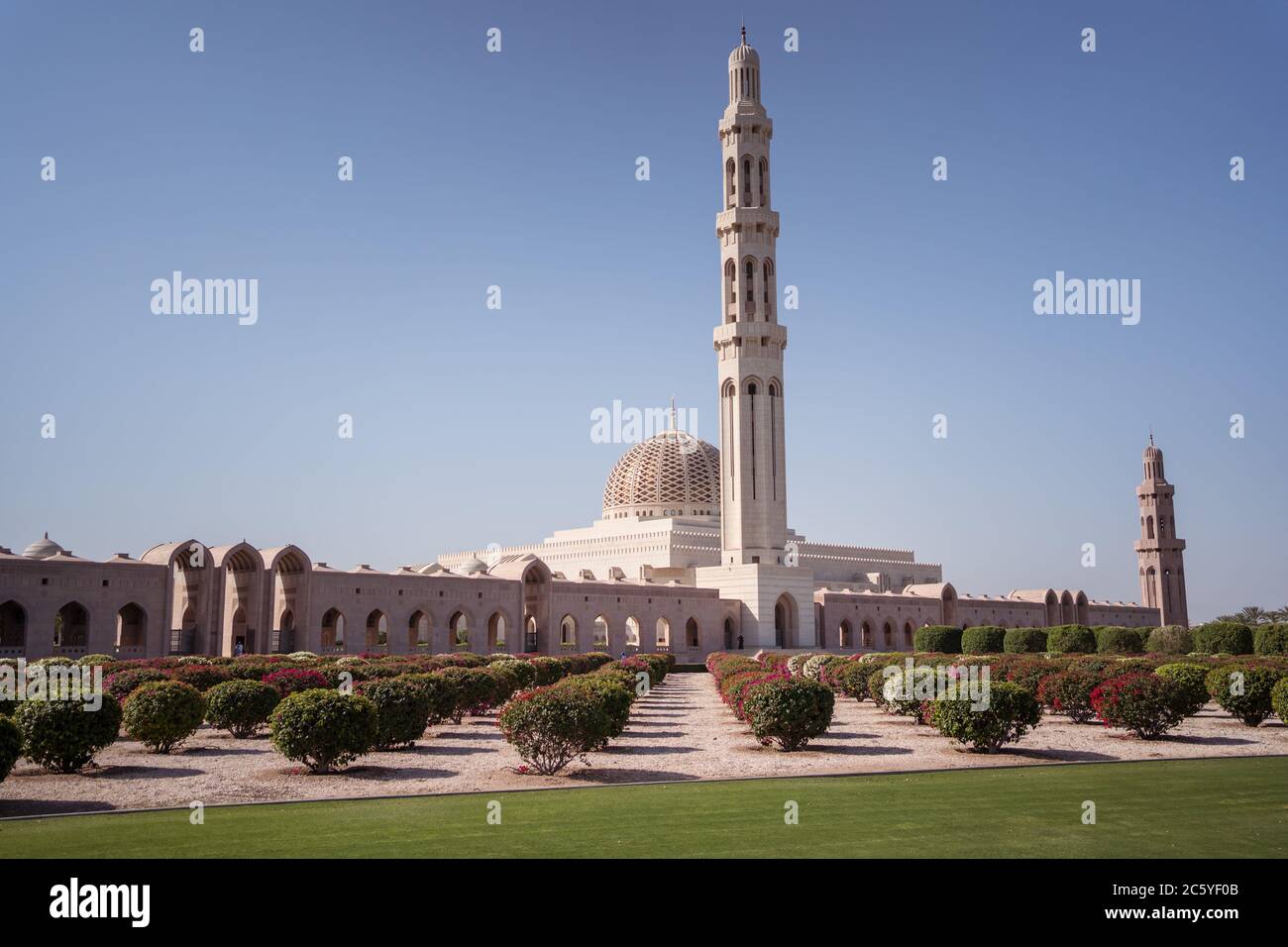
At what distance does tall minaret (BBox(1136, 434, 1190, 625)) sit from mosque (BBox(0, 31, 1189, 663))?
89 millimetres

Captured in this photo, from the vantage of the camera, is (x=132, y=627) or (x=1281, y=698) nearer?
(x=1281, y=698)

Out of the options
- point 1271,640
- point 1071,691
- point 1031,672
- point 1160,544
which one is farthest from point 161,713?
point 1160,544

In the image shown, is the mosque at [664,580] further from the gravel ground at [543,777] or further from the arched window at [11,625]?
the gravel ground at [543,777]

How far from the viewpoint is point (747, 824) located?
26.0 ft

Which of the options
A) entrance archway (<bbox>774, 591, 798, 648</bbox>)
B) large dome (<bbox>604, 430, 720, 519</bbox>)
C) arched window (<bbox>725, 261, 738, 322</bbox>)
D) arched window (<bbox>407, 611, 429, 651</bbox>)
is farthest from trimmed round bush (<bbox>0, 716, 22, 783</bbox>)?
large dome (<bbox>604, 430, 720, 519</bbox>)

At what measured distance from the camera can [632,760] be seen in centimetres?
1270

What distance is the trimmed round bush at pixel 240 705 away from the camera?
14.4 m

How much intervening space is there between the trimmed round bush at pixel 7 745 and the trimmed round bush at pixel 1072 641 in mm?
33252

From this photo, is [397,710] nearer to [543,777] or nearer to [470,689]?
[543,777]

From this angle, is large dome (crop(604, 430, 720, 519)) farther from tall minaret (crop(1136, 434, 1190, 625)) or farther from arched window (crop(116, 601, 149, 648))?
arched window (crop(116, 601, 149, 648))

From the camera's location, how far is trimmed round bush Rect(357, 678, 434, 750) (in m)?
13.1

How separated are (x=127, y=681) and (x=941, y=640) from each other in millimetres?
31657

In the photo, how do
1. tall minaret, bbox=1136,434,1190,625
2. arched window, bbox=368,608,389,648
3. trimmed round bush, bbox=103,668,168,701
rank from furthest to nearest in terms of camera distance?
tall minaret, bbox=1136,434,1190,625, arched window, bbox=368,608,389,648, trimmed round bush, bbox=103,668,168,701
